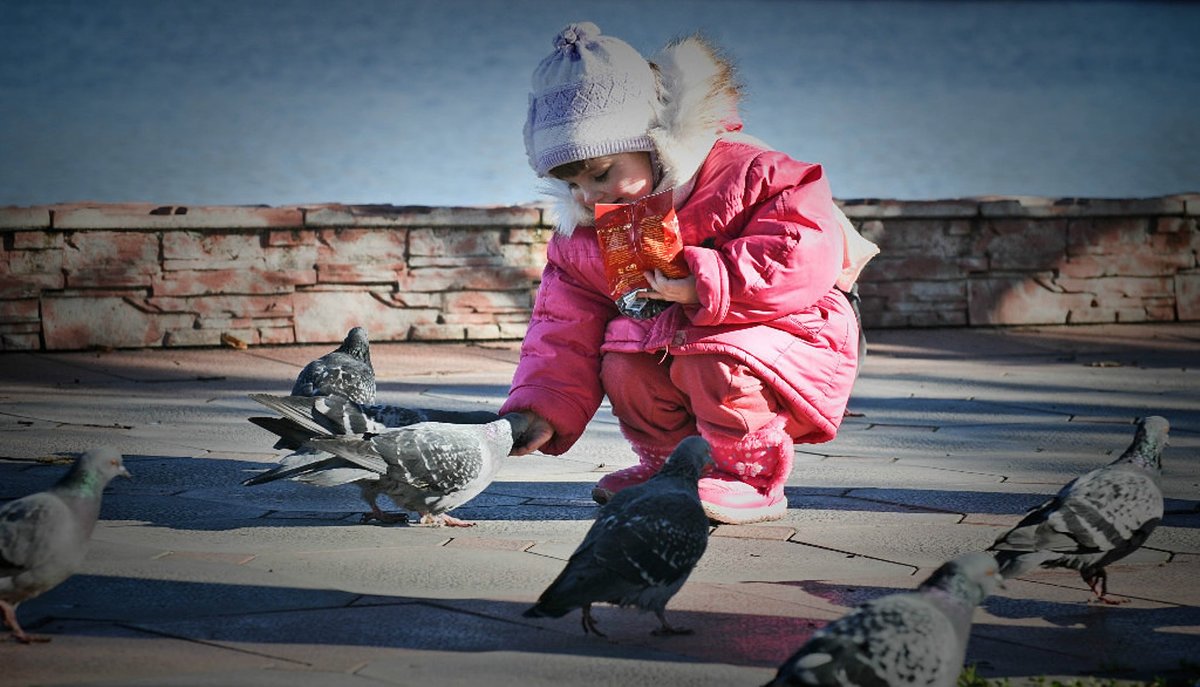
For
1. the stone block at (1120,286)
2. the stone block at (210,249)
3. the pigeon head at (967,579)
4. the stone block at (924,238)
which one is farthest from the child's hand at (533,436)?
the stone block at (1120,286)

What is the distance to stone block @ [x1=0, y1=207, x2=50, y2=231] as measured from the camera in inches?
297

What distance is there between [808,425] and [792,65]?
38084 millimetres

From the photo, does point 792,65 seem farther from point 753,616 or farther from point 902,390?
point 753,616

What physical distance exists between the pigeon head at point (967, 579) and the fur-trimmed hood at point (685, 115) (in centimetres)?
173

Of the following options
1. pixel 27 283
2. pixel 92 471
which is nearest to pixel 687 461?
pixel 92 471

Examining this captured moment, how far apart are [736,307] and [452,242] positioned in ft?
14.0

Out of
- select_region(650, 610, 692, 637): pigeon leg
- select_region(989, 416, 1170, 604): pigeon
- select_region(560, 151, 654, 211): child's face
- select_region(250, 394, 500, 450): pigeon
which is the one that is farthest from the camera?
select_region(560, 151, 654, 211): child's face

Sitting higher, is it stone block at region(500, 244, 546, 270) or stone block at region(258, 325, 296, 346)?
stone block at region(500, 244, 546, 270)

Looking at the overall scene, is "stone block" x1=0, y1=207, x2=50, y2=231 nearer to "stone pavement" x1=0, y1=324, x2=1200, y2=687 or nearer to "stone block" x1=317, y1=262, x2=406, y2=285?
"stone pavement" x1=0, y1=324, x2=1200, y2=687

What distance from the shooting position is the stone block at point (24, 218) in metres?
7.54

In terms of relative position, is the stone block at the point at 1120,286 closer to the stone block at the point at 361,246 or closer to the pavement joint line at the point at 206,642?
the stone block at the point at 361,246

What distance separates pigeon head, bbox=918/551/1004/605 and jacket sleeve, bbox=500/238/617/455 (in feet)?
6.12

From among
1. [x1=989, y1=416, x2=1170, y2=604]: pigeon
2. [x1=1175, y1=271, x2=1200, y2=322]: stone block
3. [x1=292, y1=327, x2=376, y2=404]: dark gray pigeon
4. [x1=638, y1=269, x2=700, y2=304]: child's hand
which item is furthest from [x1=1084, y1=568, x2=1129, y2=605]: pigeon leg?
[x1=1175, y1=271, x2=1200, y2=322]: stone block

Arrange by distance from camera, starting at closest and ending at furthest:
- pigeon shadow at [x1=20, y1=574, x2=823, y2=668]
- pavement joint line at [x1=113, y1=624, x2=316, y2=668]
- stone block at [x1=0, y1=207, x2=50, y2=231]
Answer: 1. pavement joint line at [x1=113, y1=624, x2=316, y2=668]
2. pigeon shadow at [x1=20, y1=574, x2=823, y2=668]
3. stone block at [x1=0, y1=207, x2=50, y2=231]
